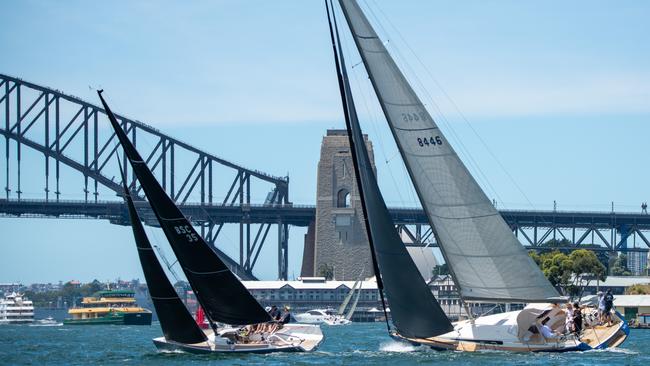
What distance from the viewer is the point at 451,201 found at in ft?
119

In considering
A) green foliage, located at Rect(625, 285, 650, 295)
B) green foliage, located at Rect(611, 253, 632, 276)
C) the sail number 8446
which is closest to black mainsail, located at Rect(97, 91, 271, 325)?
the sail number 8446

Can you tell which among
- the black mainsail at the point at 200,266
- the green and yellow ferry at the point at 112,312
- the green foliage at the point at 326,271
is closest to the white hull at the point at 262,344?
the black mainsail at the point at 200,266

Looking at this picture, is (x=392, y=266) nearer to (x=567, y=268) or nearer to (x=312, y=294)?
(x=567, y=268)

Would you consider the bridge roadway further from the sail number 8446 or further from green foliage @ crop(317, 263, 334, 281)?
the sail number 8446

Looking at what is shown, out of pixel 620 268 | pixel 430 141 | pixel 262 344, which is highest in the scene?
pixel 620 268

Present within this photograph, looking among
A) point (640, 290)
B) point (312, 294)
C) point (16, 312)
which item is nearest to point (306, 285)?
point (312, 294)

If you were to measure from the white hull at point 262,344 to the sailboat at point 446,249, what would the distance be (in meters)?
3.29

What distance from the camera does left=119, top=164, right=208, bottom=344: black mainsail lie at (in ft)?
126

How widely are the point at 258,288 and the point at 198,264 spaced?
92067 mm

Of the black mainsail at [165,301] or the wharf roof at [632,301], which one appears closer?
the black mainsail at [165,301]

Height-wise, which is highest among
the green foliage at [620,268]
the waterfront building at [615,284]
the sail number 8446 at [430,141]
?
the green foliage at [620,268]

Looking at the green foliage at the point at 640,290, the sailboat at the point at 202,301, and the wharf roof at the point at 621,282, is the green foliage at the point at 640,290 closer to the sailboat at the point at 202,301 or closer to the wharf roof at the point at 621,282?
the wharf roof at the point at 621,282

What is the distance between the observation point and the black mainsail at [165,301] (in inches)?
1512

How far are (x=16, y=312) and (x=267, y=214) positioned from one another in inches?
1316
